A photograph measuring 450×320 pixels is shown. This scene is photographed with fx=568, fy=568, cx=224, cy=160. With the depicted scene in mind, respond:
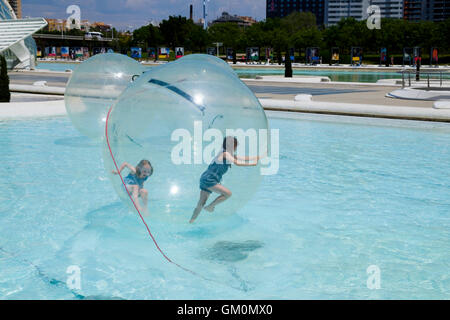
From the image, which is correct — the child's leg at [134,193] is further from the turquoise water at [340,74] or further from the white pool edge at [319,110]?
the turquoise water at [340,74]

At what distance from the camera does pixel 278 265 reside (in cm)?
561

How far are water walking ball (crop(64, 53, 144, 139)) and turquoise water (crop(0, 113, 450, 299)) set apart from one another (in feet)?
2.67

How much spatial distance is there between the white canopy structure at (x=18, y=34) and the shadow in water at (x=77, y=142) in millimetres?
24286

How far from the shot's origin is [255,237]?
6344 mm

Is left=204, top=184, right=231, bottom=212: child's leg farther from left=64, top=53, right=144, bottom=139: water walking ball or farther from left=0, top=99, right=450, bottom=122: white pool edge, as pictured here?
left=0, top=99, right=450, bottom=122: white pool edge

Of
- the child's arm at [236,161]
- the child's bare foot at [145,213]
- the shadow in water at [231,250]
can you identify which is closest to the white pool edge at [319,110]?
the shadow in water at [231,250]

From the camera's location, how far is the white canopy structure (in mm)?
34969

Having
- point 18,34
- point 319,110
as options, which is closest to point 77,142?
point 319,110

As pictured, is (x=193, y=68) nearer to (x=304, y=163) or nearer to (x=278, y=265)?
(x=278, y=265)

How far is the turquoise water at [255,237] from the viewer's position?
514 centimetres

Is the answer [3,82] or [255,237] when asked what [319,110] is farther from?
[255,237]

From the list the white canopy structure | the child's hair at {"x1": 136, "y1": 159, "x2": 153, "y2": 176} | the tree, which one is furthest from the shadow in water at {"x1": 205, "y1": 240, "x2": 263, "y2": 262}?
the white canopy structure

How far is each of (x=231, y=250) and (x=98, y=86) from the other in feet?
18.2
